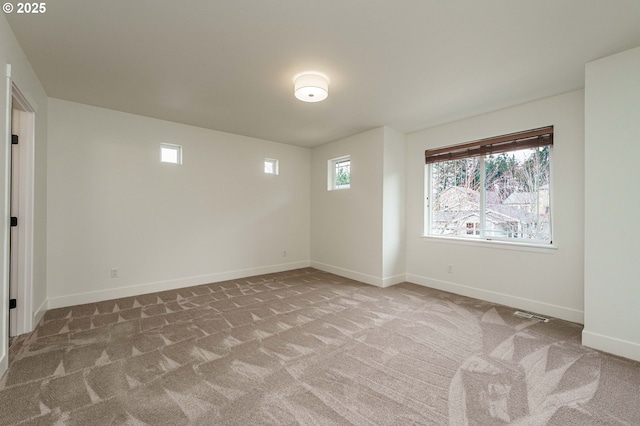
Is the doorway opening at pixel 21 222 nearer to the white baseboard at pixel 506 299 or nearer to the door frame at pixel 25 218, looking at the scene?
the door frame at pixel 25 218

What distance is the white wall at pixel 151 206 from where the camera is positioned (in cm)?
361

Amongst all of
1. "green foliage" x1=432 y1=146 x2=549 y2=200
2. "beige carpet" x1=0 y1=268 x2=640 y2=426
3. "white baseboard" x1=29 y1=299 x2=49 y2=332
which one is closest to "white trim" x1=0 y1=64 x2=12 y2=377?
A: "beige carpet" x1=0 y1=268 x2=640 y2=426

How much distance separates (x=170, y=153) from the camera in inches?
176

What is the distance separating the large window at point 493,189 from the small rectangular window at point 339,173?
1477 millimetres

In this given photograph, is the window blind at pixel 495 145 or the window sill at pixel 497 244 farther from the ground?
the window blind at pixel 495 145

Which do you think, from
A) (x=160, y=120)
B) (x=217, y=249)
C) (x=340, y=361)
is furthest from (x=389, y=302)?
(x=160, y=120)

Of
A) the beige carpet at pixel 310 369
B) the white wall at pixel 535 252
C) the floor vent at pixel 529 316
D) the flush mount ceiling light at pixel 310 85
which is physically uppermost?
the flush mount ceiling light at pixel 310 85

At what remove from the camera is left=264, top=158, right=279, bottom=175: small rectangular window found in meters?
5.56

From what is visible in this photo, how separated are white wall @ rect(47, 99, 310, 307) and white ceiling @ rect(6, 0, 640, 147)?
531 millimetres

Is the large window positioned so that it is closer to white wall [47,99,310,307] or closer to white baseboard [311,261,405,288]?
white baseboard [311,261,405,288]

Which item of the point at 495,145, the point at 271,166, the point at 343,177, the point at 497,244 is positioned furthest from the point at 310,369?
the point at 271,166

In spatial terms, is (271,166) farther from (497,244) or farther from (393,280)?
(497,244)

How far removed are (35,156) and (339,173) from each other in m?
4.38

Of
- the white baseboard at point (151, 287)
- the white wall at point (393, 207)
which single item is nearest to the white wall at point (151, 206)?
the white baseboard at point (151, 287)
